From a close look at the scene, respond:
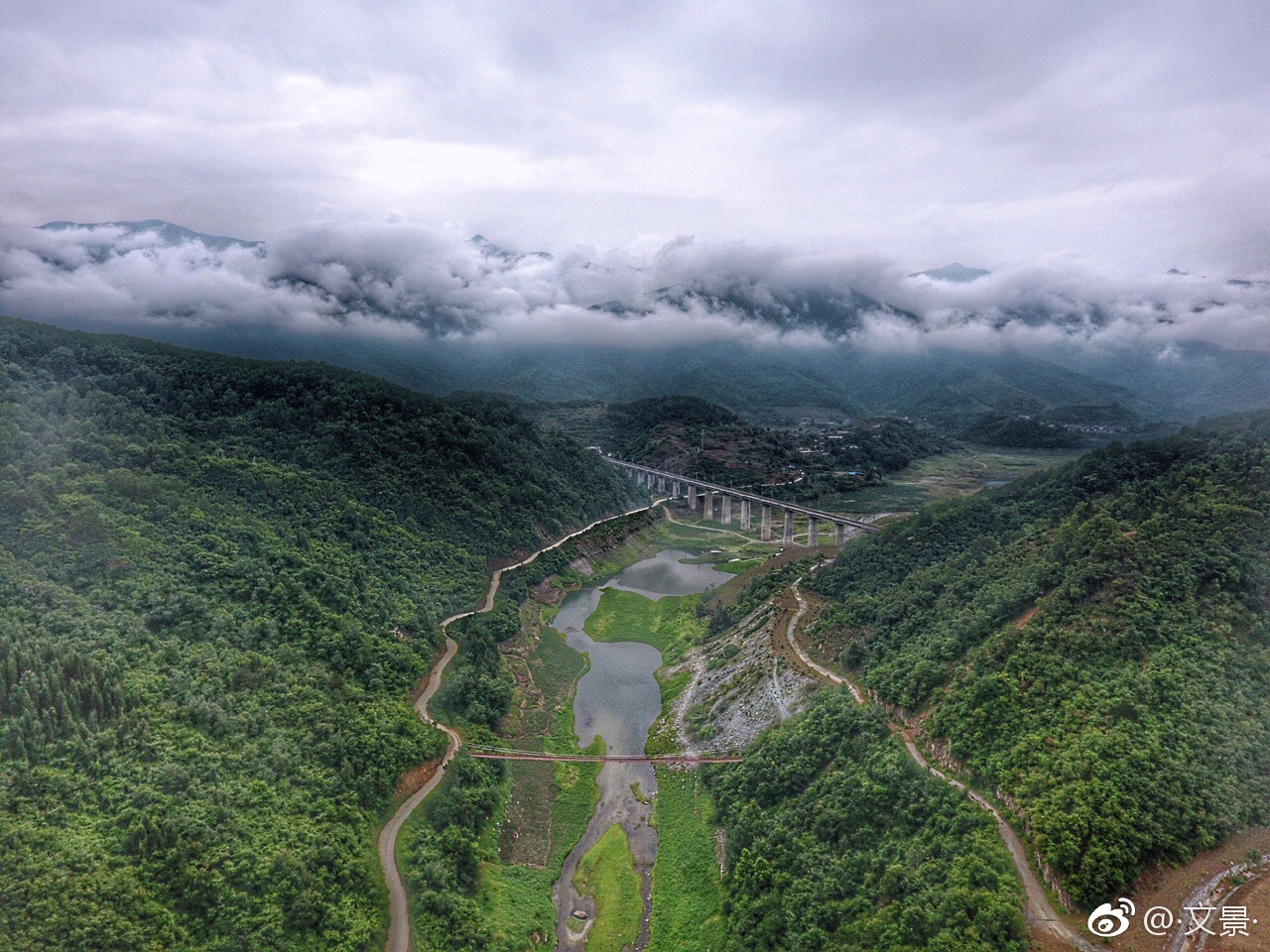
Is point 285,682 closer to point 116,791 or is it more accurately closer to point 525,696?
point 116,791

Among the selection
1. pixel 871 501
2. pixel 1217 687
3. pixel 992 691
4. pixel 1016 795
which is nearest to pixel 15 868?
pixel 1016 795

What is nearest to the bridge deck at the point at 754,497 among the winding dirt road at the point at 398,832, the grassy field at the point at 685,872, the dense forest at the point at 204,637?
the dense forest at the point at 204,637

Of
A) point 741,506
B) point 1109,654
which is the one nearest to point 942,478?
point 741,506

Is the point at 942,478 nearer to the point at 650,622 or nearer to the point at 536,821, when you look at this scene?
the point at 650,622

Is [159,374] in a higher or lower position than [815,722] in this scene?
higher

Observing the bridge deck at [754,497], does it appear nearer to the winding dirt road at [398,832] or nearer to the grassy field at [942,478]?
the grassy field at [942,478]
